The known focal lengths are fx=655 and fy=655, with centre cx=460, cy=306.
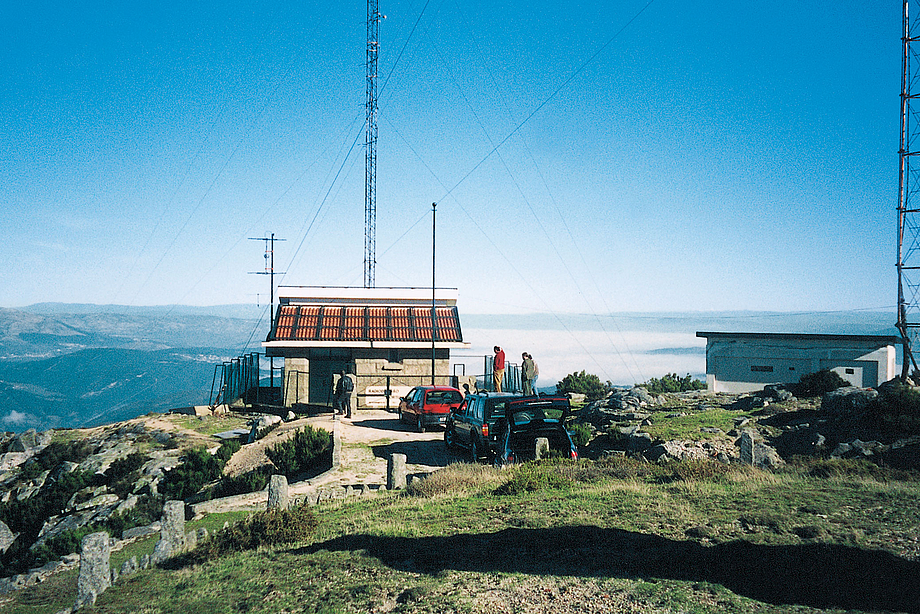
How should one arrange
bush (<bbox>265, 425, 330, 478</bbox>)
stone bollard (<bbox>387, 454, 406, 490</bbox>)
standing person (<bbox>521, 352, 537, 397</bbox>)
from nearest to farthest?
1. stone bollard (<bbox>387, 454, 406, 490</bbox>)
2. bush (<bbox>265, 425, 330, 478</bbox>)
3. standing person (<bbox>521, 352, 537, 397</bbox>)

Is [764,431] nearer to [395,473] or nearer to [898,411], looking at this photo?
[898,411]

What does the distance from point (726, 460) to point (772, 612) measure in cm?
794

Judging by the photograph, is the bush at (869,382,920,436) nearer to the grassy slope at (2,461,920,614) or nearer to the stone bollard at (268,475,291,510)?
the grassy slope at (2,461,920,614)

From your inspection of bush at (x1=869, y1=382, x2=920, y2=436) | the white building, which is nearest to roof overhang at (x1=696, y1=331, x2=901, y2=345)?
the white building

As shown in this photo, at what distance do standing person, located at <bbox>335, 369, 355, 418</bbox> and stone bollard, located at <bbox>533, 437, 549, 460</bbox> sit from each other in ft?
44.4

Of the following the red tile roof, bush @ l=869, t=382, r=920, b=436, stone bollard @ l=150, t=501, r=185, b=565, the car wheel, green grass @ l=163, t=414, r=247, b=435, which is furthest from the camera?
the red tile roof

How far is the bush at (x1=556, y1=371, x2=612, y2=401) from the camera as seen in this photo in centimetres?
3691

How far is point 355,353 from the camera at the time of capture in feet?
118

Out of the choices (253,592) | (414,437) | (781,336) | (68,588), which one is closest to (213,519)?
(68,588)

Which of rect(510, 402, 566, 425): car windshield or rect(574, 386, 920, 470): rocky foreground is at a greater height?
rect(510, 402, 566, 425): car windshield

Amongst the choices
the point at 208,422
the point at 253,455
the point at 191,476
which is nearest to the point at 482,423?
the point at 253,455

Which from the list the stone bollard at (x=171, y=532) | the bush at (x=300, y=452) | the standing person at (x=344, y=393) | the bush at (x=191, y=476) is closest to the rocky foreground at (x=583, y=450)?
the bush at (x=191, y=476)

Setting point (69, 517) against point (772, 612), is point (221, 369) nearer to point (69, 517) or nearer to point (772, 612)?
point (69, 517)

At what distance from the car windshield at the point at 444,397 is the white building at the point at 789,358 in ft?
60.1
